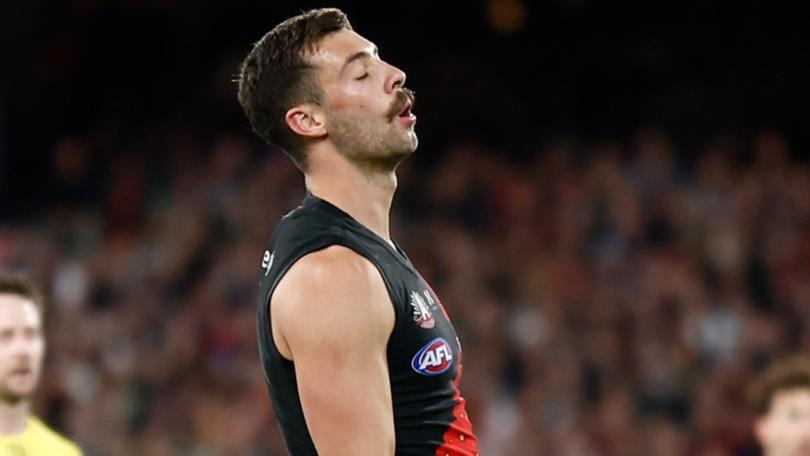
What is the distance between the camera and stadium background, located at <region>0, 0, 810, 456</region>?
28.1ft

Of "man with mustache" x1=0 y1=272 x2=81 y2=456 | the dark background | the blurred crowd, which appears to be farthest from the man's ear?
the dark background

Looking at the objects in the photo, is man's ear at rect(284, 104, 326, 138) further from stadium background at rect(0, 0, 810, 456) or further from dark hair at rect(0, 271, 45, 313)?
stadium background at rect(0, 0, 810, 456)

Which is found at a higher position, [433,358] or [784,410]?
[784,410]

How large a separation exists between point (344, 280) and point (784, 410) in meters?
2.84

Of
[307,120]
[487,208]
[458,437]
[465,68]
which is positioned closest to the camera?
[458,437]

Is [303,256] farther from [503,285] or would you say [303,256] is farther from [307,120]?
[503,285]

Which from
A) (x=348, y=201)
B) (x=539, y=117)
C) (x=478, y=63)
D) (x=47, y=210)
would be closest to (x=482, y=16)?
(x=478, y=63)

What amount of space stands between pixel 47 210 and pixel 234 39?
93.1 inches

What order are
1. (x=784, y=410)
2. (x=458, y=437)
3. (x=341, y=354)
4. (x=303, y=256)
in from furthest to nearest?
(x=784, y=410)
(x=458, y=437)
(x=303, y=256)
(x=341, y=354)

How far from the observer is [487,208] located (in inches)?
381

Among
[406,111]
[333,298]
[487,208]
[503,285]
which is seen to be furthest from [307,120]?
[487,208]

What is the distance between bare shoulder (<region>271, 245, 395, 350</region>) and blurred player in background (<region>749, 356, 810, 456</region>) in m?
2.71

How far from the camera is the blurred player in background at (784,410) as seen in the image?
5.05 meters

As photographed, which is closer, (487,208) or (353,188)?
(353,188)
